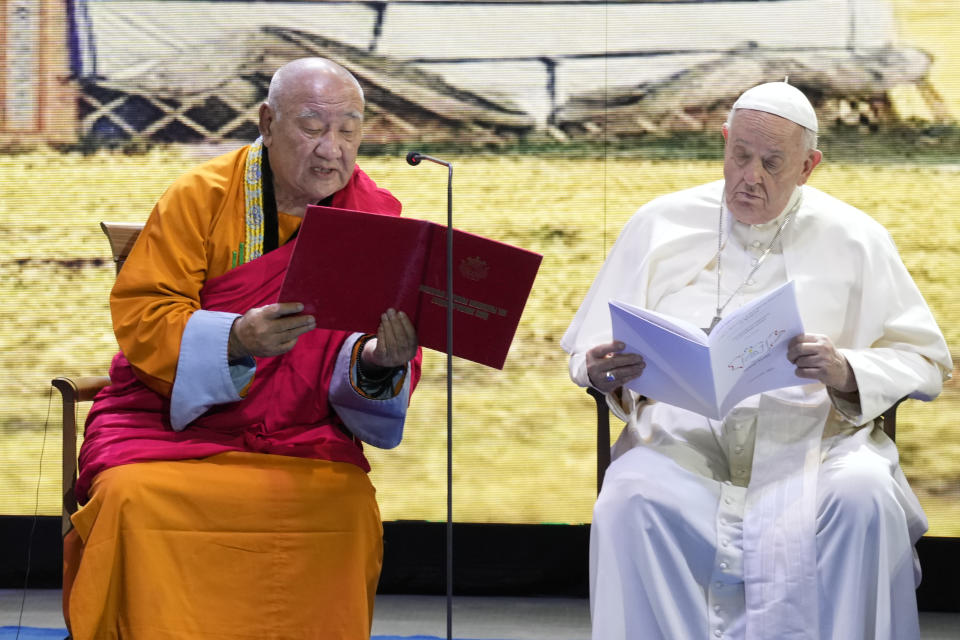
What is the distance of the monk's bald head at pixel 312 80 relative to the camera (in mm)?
3281

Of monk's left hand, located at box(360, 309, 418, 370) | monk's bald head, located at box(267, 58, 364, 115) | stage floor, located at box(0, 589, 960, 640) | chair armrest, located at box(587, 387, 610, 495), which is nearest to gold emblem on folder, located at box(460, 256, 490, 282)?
monk's left hand, located at box(360, 309, 418, 370)

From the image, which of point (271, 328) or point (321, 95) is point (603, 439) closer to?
point (271, 328)

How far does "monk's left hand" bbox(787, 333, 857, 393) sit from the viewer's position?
2834 millimetres

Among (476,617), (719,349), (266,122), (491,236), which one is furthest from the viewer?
(491,236)

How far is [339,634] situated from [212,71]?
2688mm

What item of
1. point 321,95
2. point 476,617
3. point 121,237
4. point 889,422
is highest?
point 321,95

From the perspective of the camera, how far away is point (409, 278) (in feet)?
9.50

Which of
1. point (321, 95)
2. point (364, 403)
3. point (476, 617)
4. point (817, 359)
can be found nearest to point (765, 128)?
point (817, 359)

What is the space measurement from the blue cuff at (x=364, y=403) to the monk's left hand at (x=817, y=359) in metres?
1.07

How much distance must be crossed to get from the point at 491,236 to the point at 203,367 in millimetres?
1922

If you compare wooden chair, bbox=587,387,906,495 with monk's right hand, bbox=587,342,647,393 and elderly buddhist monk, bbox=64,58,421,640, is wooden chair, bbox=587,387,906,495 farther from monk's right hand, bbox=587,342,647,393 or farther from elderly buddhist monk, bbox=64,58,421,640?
elderly buddhist monk, bbox=64,58,421,640

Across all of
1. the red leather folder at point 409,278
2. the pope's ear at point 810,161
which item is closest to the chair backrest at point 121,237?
the red leather folder at point 409,278

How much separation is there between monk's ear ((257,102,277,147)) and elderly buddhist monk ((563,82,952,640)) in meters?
1.04

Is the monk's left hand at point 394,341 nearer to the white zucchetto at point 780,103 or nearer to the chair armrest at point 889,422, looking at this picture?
the white zucchetto at point 780,103
